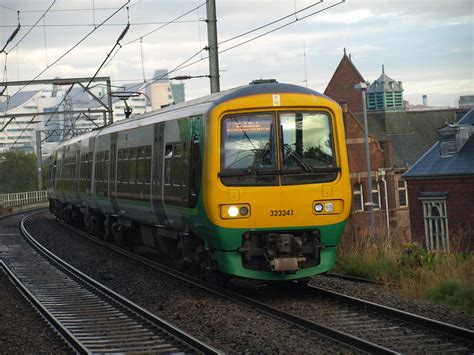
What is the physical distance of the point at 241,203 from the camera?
1179cm

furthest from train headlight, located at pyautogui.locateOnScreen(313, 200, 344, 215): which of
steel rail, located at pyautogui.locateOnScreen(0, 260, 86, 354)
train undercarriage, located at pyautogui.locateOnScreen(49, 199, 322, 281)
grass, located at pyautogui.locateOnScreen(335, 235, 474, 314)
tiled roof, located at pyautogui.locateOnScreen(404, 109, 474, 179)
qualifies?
tiled roof, located at pyautogui.locateOnScreen(404, 109, 474, 179)

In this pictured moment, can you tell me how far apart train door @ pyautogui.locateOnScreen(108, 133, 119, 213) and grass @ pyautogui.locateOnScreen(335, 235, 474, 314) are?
5.75m

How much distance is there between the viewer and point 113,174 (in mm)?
20000

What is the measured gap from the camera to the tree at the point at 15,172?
268ft

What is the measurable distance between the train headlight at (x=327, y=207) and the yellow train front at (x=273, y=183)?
1 cm

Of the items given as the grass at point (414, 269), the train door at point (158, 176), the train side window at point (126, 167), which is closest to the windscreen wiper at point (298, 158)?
the grass at point (414, 269)

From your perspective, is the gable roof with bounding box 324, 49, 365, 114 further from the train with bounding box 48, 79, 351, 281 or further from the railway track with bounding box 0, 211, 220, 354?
the train with bounding box 48, 79, 351, 281

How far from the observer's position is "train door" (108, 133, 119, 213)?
19.8m

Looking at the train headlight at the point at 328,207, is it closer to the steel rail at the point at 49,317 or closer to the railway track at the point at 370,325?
the railway track at the point at 370,325

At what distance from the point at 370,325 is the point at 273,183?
2.81 metres

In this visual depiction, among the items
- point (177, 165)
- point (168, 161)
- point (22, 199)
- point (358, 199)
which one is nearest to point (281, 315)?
point (177, 165)

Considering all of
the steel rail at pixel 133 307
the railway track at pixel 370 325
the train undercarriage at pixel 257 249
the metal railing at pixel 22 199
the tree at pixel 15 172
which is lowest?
the railway track at pixel 370 325

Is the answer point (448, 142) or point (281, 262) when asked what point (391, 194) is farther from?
point (281, 262)

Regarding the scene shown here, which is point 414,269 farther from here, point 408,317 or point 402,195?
point 402,195
